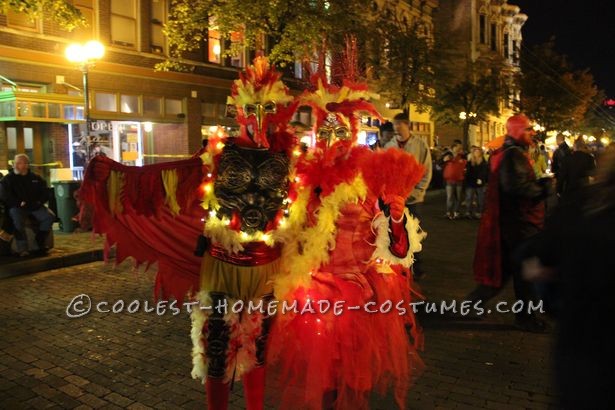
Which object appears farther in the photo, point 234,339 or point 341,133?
point 341,133

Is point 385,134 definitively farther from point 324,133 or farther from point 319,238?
point 319,238

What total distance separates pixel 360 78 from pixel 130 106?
15923 mm

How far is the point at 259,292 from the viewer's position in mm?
3371

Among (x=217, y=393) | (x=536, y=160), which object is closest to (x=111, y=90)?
(x=536, y=160)

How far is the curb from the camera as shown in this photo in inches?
327

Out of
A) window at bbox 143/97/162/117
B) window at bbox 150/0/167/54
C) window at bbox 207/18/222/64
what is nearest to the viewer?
window at bbox 150/0/167/54

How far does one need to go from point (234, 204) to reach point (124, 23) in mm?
16798

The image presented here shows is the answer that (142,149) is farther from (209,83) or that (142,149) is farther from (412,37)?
(412,37)

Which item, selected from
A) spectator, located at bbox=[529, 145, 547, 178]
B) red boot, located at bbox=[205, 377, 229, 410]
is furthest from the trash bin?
red boot, located at bbox=[205, 377, 229, 410]

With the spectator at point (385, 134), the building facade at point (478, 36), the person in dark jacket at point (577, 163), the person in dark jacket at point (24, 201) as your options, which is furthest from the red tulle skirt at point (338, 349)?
the building facade at point (478, 36)

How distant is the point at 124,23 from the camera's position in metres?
18.2

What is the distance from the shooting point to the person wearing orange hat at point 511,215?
5.34 m

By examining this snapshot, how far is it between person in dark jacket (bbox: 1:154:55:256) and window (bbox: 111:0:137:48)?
9.75 meters

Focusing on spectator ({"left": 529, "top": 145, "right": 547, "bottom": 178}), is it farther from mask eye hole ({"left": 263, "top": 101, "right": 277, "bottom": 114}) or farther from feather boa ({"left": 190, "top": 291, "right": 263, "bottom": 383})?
feather boa ({"left": 190, "top": 291, "right": 263, "bottom": 383})
